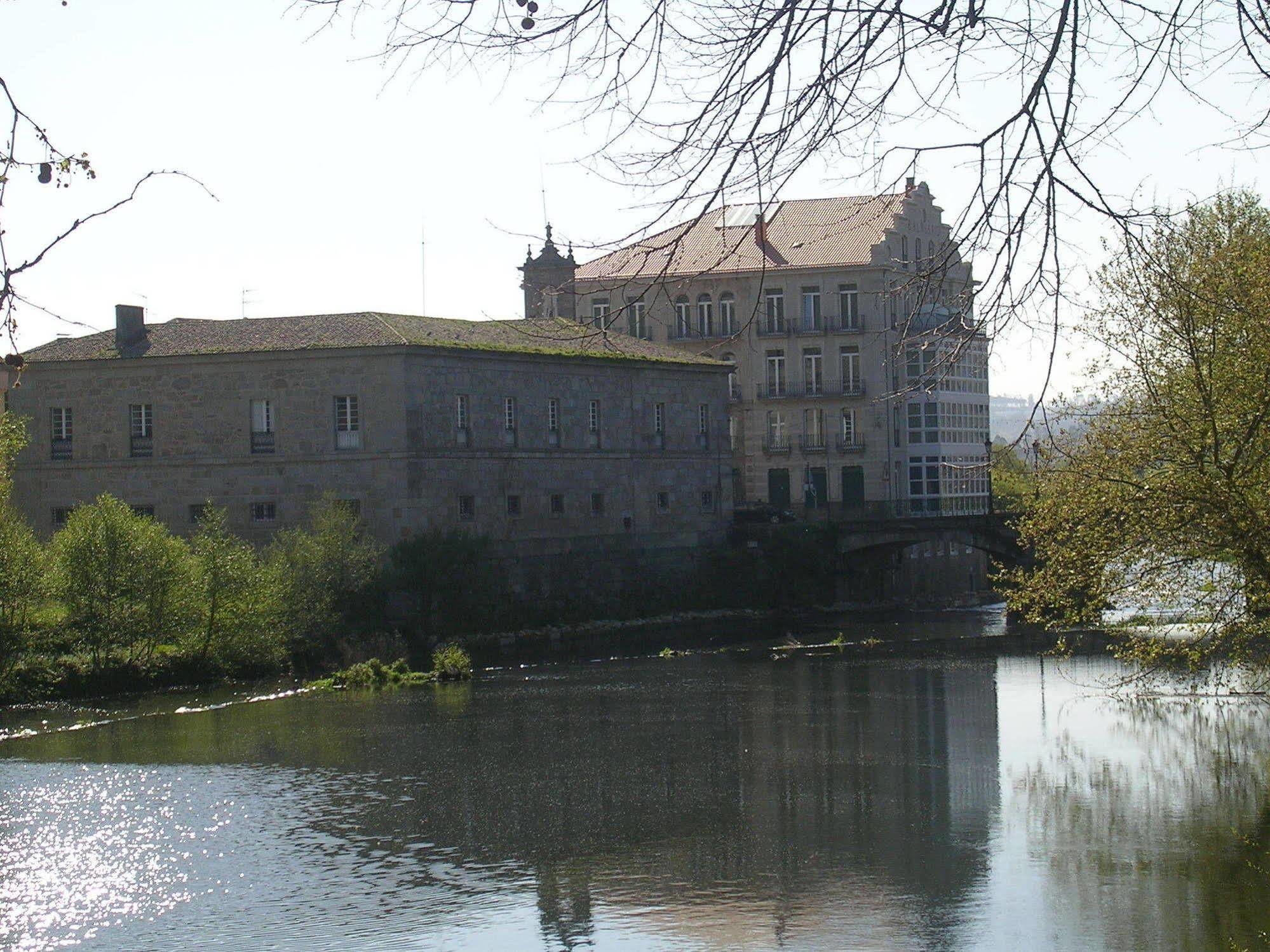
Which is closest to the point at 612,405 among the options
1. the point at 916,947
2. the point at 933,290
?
the point at 916,947

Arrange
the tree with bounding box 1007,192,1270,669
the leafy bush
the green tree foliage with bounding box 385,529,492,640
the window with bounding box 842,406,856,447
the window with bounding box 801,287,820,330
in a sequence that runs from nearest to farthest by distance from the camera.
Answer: the tree with bounding box 1007,192,1270,669 < the leafy bush < the green tree foliage with bounding box 385,529,492,640 < the window with bounding box 801,287,820,330 < the window with bounding box 842,406,856,447

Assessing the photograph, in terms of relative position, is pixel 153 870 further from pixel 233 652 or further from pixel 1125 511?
pixel 233 652

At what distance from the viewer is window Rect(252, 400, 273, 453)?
36406mm

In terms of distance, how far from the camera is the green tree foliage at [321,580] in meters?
30.8

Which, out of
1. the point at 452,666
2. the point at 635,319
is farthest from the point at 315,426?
the point at 635,319

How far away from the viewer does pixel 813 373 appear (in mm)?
50875

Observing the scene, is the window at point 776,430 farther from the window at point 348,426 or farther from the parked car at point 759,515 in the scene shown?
the window at point 348,426

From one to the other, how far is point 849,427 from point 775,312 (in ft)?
14.4

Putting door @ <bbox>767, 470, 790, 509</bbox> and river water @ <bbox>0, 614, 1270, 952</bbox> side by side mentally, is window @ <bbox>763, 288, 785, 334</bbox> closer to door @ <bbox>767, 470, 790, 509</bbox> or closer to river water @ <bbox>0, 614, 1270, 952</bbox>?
door @ <bbox>767, 470, 790, 509</bbox>

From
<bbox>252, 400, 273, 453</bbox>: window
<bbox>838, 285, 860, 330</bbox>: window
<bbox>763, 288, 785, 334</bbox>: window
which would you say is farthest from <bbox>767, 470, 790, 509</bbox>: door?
<bbox>252, 400, 273, 453</bbox>: window

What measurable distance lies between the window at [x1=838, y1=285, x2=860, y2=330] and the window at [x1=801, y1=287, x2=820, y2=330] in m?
0.75

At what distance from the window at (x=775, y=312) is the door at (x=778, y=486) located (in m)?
4.56

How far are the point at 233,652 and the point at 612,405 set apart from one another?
15011mm

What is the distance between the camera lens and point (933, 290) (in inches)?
247
